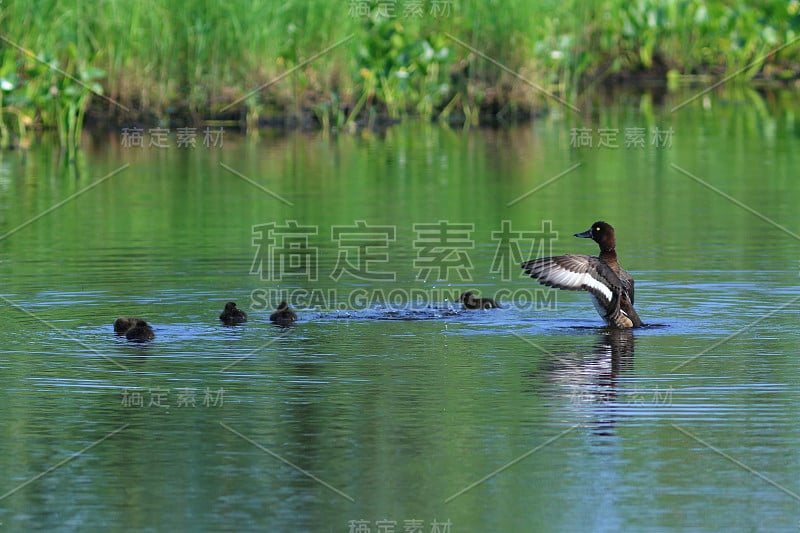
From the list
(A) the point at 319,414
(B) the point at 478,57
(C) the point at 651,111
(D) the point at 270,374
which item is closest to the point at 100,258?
(D) the point at 270,374

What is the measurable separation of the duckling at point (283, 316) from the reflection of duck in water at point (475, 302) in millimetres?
1254

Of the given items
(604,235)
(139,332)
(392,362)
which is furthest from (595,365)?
(139,332)

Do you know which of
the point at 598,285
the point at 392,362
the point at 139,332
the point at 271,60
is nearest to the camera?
the point at 392,362

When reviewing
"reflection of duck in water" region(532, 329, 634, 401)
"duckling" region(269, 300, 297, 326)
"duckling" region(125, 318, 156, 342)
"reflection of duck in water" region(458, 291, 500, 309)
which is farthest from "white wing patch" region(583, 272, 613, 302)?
"duckling" region(125, 318, 156, 342)

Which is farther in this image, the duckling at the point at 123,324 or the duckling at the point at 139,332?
the duckling at the point at 123,324

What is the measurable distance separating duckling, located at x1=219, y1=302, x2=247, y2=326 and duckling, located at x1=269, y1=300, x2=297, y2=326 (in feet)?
0.75

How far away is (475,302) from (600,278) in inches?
39.0

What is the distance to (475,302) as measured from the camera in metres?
11.3

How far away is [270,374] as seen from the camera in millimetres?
9211

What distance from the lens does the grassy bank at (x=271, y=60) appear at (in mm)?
22766

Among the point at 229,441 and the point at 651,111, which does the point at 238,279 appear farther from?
the point at 651,111

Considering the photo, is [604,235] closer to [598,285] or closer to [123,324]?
[598,285]

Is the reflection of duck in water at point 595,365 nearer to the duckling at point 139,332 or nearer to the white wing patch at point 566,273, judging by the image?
the white wing patch at point 566,273

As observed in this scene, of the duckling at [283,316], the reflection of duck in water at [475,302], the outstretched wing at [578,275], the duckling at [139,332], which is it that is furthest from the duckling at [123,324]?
the outstretched wing at [578,275]
